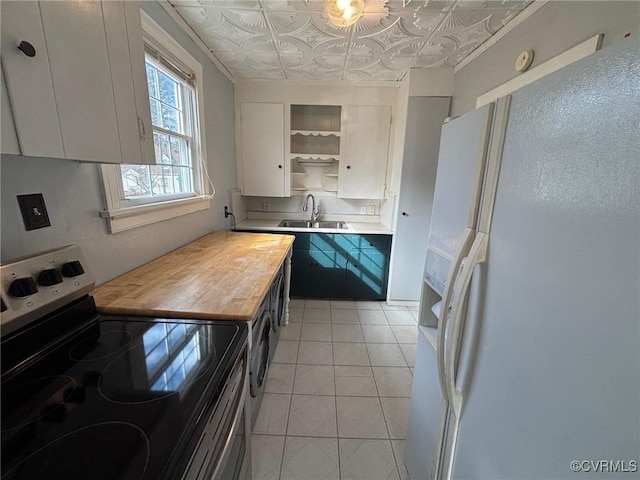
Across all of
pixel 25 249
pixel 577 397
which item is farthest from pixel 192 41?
pixel 577 397

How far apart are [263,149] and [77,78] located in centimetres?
251

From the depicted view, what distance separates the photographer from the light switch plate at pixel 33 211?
91cm

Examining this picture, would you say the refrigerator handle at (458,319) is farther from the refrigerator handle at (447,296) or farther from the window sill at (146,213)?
the window sill at (146,213)

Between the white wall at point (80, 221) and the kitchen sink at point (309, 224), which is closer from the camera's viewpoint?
the white wall at point (80, 221)

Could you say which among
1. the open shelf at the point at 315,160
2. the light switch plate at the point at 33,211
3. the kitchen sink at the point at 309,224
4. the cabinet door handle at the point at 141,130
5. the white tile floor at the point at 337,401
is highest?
the open shelf at the point at 315,160

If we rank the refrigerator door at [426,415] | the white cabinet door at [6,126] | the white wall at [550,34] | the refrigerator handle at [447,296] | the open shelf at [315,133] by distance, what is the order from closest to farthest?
the white cabinet door at [6,126], the refrigerator handle at [447,296], the refrigerator door at [426,415], the white wall at [550,34], the open shelf at [315,133]

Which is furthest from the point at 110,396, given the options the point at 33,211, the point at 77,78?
the point at 77,78

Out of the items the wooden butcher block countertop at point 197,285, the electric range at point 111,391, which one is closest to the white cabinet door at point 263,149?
the wooden butcher block countertop at point 197,285

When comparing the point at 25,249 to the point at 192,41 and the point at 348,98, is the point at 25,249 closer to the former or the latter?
the point at 192,41

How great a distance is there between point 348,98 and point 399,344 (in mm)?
2712

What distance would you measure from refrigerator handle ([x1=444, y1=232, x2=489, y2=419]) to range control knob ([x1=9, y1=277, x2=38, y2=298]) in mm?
1198

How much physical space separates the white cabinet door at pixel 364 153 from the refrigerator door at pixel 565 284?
2.63 meters

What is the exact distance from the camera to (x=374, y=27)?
1924 mm

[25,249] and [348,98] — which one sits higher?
[348,98]
